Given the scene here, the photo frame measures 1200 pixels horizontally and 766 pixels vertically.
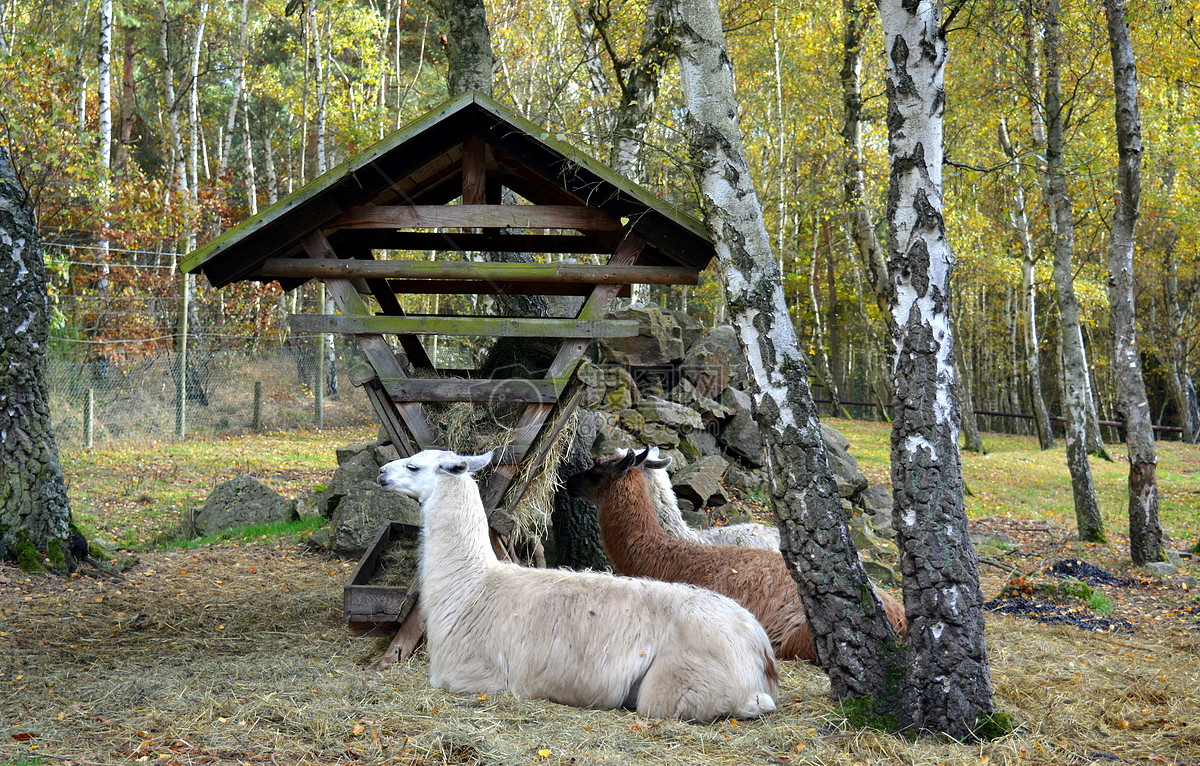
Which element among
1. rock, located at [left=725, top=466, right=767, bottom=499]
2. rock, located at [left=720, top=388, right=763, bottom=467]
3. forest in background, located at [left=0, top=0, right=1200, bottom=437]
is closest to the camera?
rock, located at [left=725, top=466, right=767, bottom=499]

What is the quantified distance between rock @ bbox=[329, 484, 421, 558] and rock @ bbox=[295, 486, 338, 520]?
1.11m

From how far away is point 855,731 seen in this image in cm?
398

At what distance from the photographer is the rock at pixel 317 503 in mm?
9719

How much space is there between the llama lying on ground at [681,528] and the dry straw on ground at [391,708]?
1.78 meters

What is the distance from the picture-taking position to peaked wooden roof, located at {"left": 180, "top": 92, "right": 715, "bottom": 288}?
214 inches

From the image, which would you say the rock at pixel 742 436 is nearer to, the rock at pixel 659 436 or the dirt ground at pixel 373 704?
the rock at pixel 659 436

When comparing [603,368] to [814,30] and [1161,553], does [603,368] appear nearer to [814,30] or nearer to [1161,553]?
[1161,553]

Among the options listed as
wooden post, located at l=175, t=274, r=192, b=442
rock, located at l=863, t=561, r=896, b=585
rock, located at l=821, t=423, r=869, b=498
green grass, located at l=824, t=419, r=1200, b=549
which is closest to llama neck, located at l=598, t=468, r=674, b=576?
rock, located at l=863, t=561, r=896, b=585

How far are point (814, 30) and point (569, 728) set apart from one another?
1979 centimetres

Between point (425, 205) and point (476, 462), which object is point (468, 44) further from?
point (476, 462)

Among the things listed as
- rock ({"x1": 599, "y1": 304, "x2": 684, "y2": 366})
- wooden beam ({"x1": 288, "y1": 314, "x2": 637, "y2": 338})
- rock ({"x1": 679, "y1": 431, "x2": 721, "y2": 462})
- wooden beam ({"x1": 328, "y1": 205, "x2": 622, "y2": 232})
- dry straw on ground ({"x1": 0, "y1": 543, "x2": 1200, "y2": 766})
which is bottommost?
dry straw on ground ({"x1": 0, "y1": 543, "x2": 1200, "y2": 766})

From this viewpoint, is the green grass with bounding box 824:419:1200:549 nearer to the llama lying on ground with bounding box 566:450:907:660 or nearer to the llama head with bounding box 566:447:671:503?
the llama lying on ground with bounding box 566:450:907:660

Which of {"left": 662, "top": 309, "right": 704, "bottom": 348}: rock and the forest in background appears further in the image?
the forest in background

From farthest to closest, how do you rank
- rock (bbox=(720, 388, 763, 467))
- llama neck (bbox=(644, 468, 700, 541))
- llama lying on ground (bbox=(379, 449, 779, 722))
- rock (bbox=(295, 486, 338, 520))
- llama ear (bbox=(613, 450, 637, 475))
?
1. rock (bbox=(720, 388, 763, 467))
2. rock (bbox=(295, 486, 338, 520))
3. llama neck (bbox=(644, 468, 700, 541))
4. llama ear (bbox=(613, 450, 637, 475))
5. llama lying on ground (bbox=(379, 449, 779, 722))
